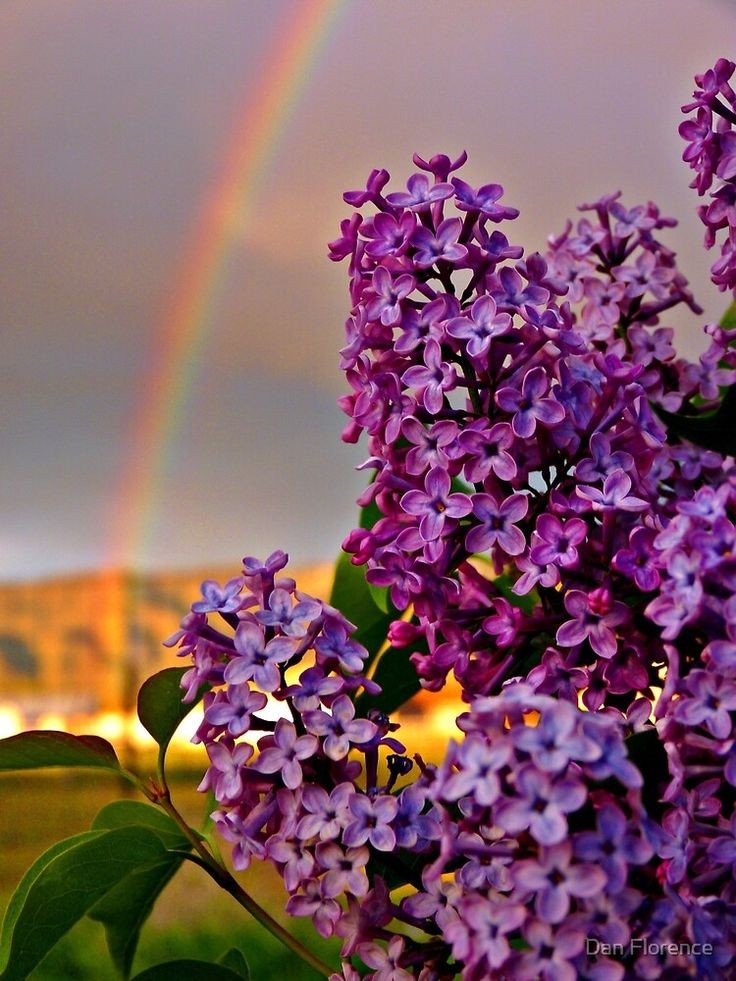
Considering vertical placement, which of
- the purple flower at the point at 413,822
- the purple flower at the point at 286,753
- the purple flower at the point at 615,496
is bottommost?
the purple flower at the point at 413,822

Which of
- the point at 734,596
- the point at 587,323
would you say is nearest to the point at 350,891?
the point at 734,596

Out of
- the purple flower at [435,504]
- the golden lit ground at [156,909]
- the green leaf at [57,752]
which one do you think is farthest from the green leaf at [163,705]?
the golden lit ground at [156,909]

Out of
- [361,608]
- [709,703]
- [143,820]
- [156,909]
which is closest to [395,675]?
[361,608]

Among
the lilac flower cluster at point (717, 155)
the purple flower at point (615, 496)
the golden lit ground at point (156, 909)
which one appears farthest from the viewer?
the golden lit ground at point (156, 909)

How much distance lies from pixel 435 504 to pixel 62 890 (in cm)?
21

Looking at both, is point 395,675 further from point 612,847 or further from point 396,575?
point 612,847

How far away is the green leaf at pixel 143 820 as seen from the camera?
0.49 meters

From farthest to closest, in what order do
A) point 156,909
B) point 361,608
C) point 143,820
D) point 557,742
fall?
1. point 156,909
2. point 361,608
3. point 143,820
4. point 557,742

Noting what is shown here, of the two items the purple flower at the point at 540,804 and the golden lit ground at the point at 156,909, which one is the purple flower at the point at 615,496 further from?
the golden lit ground at the point at 156,909

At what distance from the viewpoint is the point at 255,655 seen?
15.6 inches

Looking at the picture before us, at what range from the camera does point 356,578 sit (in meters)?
0.62

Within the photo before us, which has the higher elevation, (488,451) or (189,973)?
(488,451)

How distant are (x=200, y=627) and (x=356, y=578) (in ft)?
0.70

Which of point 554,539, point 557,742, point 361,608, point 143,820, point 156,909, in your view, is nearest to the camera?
point 557,742
